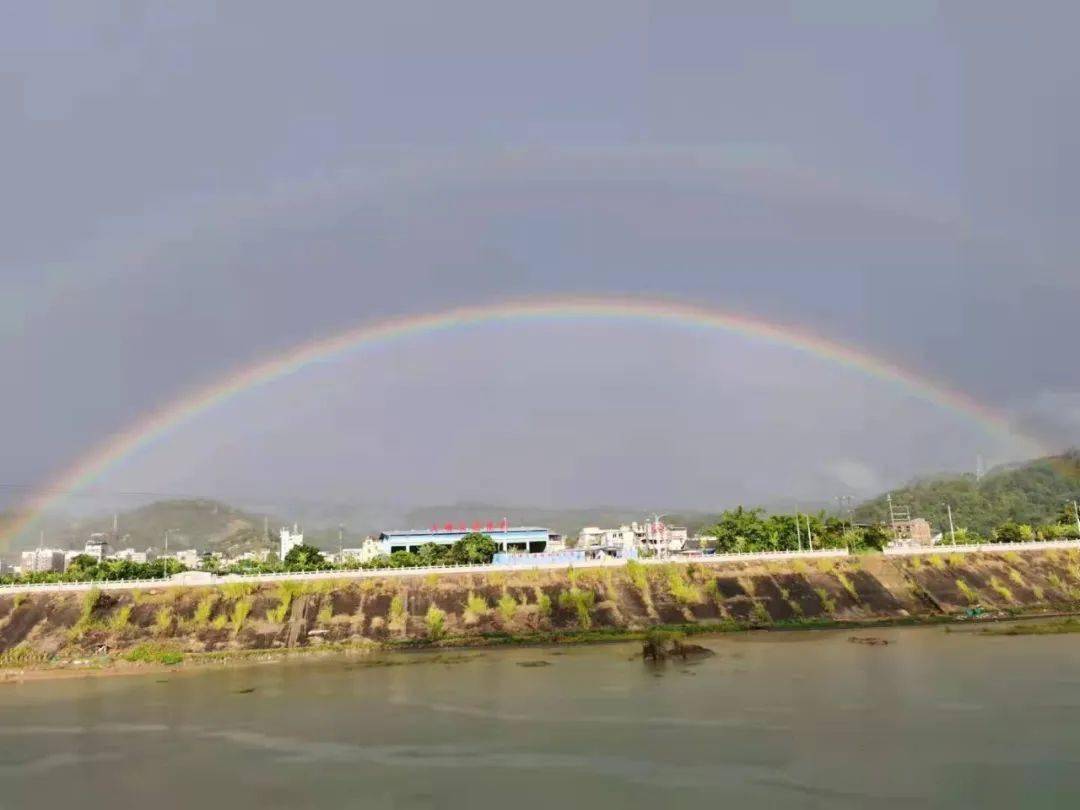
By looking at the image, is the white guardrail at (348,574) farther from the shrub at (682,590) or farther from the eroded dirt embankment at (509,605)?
the shrub at (682,590)

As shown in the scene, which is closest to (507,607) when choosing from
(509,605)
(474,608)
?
(509,605)

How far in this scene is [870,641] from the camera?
5828cm

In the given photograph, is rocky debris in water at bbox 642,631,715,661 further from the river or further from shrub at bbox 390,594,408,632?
shrub at bbox 390,594,408,632

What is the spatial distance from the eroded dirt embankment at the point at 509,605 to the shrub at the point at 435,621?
122mm

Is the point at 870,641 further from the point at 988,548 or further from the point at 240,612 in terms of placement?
the point at 240,612

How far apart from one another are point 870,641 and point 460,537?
8321cm

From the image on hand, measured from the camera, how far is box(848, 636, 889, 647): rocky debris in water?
57.0m

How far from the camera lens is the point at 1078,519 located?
377 feet

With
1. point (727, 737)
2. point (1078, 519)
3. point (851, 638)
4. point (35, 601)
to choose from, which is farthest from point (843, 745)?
point (1078, 519)

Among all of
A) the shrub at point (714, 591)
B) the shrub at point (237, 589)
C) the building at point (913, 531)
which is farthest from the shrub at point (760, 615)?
the building at point (913, 531)

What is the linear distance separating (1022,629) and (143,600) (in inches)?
3090

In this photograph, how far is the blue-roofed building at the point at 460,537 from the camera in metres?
132

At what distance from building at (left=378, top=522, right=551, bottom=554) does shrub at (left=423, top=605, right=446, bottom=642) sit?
182 feet

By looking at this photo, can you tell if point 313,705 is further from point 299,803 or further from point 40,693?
point 40,693
